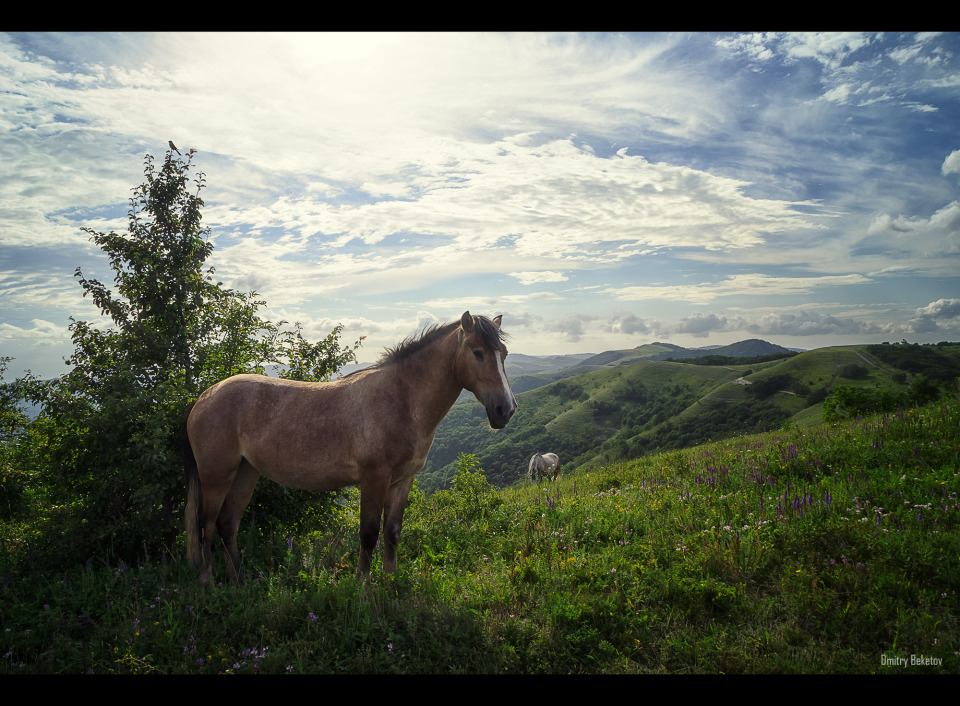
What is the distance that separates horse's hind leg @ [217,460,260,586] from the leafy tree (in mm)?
1117

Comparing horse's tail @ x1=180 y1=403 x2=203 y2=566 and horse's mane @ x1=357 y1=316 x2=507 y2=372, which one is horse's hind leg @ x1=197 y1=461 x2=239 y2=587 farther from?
horse's mane @ x1=357 y1=316 x2=507 y2=372

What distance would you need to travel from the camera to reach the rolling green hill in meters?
112

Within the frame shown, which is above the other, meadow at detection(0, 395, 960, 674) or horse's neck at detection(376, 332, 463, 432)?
horse's neck at detection(376, 332, 463, 432)

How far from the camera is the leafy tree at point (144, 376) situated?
22.2ft

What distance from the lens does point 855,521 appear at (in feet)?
17.9

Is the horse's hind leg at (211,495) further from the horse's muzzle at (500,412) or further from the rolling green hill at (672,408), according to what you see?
the rolling green hill at (672,408)

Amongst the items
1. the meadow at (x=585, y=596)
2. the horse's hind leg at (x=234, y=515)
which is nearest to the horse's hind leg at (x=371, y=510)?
the meadow at (x=585, y=596)

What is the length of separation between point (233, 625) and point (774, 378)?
164 metres

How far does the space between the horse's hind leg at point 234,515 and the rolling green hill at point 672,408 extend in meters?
85.2

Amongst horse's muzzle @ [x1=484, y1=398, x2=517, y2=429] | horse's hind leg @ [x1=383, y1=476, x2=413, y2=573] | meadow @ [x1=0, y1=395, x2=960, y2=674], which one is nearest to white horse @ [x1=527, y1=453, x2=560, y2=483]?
meadow @ [x1=0, y1=395, x2=960, y2=674]

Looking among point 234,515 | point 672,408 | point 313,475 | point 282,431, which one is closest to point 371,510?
point 313,475

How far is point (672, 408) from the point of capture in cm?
14962

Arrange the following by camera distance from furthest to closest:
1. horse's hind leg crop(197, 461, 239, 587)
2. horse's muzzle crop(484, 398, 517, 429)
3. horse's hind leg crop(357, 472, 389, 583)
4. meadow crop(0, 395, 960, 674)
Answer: horse's hind leg crop(197, 461, 239, 587) < horse's hind leg crop(357, 472, 389, 583) < horse's muzzle crop(484, 398, 517, 429) < meadow crop(0, 395, 960, 674)

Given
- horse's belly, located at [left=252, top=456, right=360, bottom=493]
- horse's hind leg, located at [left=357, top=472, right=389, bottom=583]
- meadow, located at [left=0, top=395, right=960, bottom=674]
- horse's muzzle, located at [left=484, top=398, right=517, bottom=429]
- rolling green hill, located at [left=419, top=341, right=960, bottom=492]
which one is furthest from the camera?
rolling green hill, located at [left=419, top=341, right=960, bottom=492]
